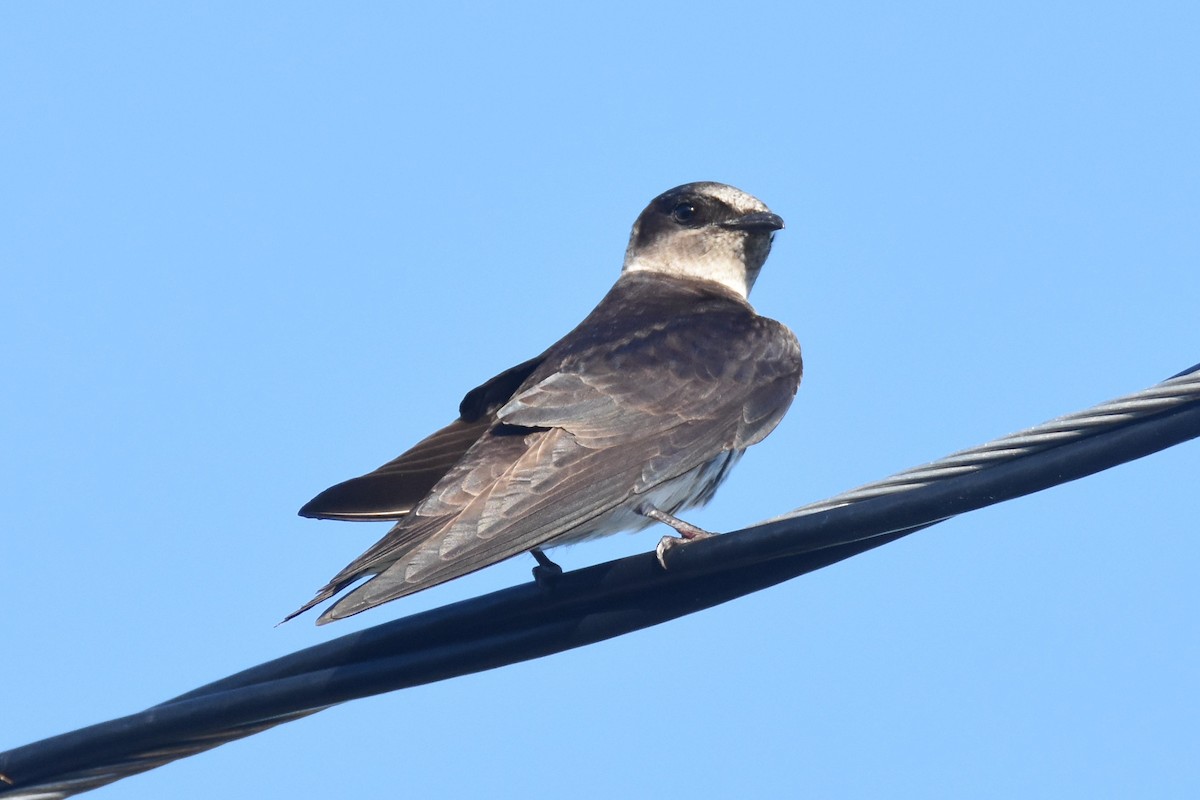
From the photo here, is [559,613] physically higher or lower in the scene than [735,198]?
lower

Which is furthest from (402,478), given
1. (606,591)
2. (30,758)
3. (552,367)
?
(30,758)

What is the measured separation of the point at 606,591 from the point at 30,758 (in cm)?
160

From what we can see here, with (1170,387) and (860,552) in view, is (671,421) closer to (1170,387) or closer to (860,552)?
(860,552)

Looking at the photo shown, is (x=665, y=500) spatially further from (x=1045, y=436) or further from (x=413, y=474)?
(x=1045, y=436)

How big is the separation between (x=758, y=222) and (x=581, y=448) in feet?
10.0

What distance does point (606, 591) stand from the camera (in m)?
4.70

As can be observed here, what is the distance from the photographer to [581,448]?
20.2ft

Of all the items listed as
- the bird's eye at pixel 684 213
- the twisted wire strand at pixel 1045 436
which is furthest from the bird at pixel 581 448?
the twisted wire strand at pixel 1045 436

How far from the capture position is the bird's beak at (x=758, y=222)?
28.9ft

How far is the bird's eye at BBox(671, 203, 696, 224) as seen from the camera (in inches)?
362

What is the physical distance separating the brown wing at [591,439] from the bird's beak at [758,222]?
1.09 meters

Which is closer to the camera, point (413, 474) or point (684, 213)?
point (413, 474)

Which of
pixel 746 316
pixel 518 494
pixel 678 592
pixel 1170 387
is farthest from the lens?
pixel 746 316

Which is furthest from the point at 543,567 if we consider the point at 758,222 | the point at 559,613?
the point at 758,222
